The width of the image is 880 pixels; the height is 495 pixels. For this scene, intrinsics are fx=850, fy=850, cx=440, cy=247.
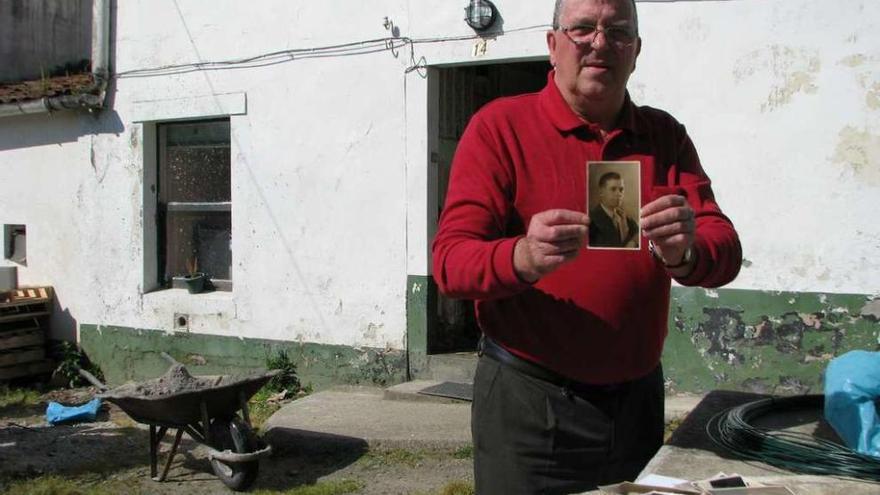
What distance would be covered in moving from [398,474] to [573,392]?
11.6 feet

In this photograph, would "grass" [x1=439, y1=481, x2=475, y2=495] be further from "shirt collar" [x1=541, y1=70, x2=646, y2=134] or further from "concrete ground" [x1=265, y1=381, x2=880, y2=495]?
"shirt collar" [x1=541, y1=70, x2=646, y2=134]

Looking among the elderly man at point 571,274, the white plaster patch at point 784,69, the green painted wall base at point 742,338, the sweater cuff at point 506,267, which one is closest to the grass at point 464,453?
the green painted wall base at point 742,338

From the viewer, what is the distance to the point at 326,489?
5.27 m

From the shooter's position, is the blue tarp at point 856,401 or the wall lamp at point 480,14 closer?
the blue tarp at point 856,401

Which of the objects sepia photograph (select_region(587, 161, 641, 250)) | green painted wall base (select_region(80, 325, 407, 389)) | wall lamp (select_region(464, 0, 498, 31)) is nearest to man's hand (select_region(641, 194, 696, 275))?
sepia photograph (select_region(587, 161, 641, 250))

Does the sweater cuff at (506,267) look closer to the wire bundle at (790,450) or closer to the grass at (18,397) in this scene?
the wire bundle at (790,450)

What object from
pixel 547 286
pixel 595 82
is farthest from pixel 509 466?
pixel 595 82

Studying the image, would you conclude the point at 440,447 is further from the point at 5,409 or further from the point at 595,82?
the point at 5,409

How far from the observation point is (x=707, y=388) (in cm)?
602

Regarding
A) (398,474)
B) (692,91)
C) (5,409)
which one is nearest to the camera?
(398,474)

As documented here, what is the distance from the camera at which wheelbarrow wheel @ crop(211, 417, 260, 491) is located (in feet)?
18.1

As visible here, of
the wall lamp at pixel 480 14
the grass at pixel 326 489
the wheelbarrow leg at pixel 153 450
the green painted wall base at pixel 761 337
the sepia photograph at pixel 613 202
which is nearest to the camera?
the sepia photograph at pixel 613 202

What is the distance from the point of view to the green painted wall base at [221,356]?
7379 millimetres

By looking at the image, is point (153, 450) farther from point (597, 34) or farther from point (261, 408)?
point (597, 34)
